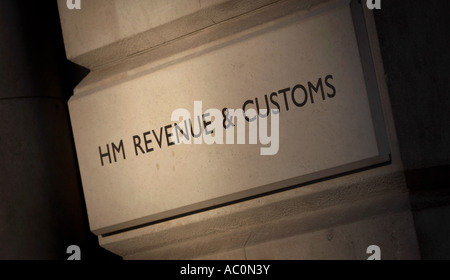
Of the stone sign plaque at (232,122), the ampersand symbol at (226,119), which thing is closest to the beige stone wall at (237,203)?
the stone sign plaque at (232,122)

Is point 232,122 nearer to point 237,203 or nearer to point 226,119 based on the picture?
point 226,119

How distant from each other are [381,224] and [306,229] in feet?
0.68

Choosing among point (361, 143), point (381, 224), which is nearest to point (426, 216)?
point (381, 224)

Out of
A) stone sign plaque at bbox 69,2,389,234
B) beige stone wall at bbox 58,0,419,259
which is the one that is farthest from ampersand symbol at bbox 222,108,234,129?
beige stone wall at bbox 58,0,419,259

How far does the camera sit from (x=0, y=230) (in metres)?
1.86

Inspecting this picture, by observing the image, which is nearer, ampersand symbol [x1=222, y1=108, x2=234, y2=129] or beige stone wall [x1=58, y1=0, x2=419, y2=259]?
beige stone wall [x1=58, y1=0, x2=419, y2=259]

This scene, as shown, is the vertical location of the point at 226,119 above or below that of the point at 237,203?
above

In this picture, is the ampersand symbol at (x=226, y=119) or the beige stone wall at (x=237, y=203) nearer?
the beige stone wall at (x=237, y=203)

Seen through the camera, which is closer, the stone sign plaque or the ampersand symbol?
the stone sign plaque

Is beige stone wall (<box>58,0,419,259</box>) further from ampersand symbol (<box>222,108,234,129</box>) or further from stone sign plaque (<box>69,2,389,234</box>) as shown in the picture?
ampersand symbol (<box>222,108,234,129</box>)

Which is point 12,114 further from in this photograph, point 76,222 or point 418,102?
point 418,102

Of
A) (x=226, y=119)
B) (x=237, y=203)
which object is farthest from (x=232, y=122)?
(x=237, y=203)

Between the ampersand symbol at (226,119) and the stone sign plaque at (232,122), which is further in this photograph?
the ampersand symbol at (226,119)

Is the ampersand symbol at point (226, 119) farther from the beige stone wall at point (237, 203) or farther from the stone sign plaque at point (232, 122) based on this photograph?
the beige stone wall at point (237, 203)
